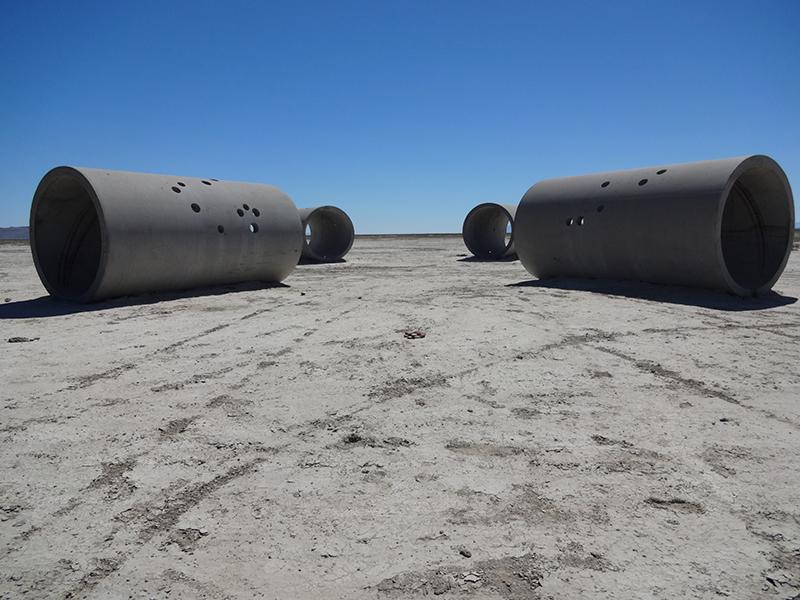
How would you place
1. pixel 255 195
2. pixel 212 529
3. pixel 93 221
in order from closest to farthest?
pixel 212 529 → pixel 93 221 → pixel 255 195

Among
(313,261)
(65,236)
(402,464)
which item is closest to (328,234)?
(313,261)

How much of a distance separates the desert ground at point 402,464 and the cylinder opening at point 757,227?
11.7 feet

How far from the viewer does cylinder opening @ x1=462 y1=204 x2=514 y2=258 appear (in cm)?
2178

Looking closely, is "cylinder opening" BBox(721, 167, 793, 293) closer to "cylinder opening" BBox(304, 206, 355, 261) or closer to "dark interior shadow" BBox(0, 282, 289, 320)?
"dark interior shadow" BBox(0, 282, 289, 320)

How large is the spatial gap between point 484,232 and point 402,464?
19.6m

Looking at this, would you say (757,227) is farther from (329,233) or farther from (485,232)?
(329,233)

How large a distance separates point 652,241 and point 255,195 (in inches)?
311

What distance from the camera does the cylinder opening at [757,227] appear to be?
9.77 m

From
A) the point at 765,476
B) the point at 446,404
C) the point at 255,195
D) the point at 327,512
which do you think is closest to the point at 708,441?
the point at 765,476

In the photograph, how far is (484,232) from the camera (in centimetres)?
2236

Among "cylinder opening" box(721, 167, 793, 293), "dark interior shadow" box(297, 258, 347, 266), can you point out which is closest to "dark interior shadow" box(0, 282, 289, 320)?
"dark interior shadow" box(297, 258, 347, 266)

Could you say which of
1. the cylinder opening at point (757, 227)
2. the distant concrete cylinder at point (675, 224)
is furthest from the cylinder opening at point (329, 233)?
the cylinder opening at point (757, 227)

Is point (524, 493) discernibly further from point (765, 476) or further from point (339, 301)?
point (339, 301)

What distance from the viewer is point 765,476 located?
3.19 meters
